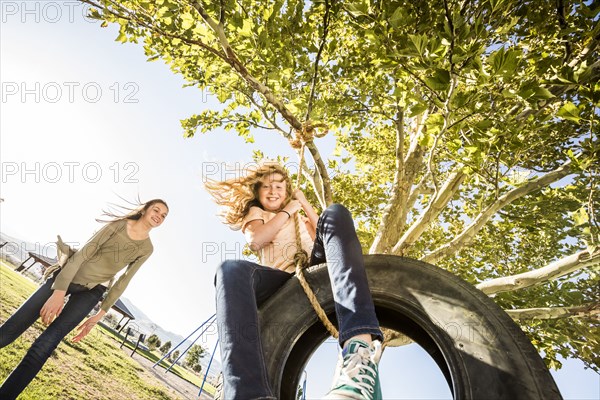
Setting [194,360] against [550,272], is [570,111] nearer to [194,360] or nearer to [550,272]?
[550,272]

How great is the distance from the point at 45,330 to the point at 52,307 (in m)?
0.25

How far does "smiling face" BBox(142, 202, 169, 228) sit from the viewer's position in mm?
4277

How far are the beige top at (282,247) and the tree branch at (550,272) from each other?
7.44 feet

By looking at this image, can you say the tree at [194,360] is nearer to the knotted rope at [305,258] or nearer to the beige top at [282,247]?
the beige top at [282,247]

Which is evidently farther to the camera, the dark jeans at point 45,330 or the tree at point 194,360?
the tree at point 194,360

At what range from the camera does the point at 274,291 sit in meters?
2.00

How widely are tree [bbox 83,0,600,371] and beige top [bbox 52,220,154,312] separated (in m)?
2.42

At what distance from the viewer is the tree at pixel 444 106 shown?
228 cm

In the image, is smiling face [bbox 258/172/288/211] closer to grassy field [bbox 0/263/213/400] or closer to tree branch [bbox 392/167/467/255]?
tree branch [bbox 392/167/467/255]

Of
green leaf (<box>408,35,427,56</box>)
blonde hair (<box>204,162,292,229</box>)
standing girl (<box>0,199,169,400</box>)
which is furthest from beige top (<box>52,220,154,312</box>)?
green leaf (<box>408,35,427,56</box>)

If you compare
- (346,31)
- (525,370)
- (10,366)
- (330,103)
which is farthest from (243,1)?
(10,366)

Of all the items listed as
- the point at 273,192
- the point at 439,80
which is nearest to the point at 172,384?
the point at 273,192

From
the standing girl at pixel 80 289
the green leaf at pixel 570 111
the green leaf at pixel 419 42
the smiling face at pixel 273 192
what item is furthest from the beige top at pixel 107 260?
the green leaf at pixel 570 111

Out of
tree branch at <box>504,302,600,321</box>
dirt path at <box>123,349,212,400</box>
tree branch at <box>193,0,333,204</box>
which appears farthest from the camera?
dirt path at <box>123,349,212,400</box>
